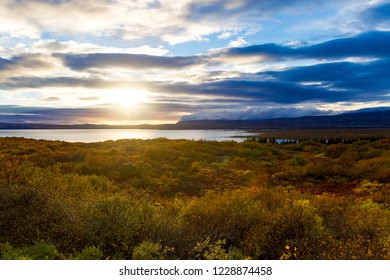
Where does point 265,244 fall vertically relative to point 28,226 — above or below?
below

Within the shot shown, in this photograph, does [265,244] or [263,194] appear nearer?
[265,244]

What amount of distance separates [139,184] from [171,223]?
10.8m

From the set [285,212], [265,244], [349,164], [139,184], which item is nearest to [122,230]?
[265,244]

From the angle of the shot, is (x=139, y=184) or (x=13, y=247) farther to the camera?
(x=139, y=184)

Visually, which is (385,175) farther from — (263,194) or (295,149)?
(295,149)

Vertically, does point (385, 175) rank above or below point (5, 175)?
below

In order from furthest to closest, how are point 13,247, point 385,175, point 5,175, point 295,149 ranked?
point 295,149 → point 385,175 → point 5,175 → point 13,247

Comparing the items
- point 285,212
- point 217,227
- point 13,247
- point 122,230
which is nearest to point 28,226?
point 13,247

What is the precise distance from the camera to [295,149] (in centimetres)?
4566

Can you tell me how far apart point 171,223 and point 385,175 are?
1749cm

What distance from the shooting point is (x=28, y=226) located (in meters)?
7.43
